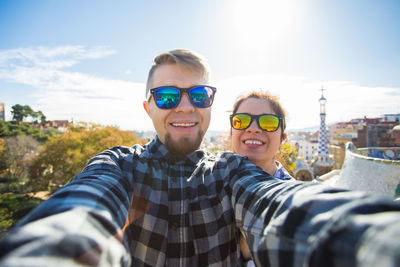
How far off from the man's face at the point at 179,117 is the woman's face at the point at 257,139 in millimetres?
1002

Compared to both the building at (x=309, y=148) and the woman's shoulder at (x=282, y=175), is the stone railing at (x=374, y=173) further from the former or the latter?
the building at (x=309, y=148)

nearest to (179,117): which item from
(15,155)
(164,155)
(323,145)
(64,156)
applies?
(164,155)

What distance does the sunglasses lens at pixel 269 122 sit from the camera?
2.85 metres

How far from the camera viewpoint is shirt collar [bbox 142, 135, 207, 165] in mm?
1773

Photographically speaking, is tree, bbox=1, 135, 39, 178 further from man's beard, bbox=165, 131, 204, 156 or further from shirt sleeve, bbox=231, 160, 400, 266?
shirt sleeve, bbox=231, 160, 400, 266

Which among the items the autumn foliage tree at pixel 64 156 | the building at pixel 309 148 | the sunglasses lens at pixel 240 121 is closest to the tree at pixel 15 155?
the autumn foliage tree at pixel 64 156

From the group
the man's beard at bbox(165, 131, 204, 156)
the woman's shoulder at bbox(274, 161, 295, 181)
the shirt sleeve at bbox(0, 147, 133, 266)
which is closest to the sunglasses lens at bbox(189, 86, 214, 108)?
the man's beard at bbox(165, 131, 204, 156)

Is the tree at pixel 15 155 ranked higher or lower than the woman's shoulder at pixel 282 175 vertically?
lower

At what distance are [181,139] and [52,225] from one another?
4.17 ft

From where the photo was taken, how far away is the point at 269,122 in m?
2.89

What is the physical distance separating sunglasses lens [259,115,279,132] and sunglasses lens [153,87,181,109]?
1.40 m

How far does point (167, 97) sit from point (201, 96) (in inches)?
13.4

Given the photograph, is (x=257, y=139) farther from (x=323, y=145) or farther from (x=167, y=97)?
(x=323, y=145)

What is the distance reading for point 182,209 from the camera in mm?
1476
